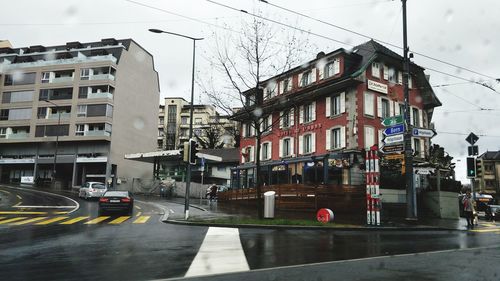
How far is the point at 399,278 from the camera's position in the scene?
20.5ft

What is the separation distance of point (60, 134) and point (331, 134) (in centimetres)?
4239

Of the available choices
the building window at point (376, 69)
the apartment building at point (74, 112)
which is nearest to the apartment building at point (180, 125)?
the apartment building at point (74, 112)

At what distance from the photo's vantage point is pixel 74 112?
58.3 m

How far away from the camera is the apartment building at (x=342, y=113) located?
2928 cm

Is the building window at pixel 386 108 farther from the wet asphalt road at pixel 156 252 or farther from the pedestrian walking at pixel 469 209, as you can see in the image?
the wet asphalt road at pixel 156 252

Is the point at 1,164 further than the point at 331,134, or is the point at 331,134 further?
the point at 1,164

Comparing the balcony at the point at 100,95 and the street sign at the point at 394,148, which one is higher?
the balcony at the point at 100,95

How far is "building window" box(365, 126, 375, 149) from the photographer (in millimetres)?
29391

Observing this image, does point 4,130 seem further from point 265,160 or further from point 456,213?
point 456,213

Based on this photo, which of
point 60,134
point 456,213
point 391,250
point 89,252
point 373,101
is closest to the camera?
point 89,252

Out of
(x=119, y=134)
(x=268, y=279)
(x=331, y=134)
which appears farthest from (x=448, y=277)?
(x=119, y=134)

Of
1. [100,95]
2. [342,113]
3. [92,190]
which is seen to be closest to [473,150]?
[342,113]

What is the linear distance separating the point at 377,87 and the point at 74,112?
43872mm

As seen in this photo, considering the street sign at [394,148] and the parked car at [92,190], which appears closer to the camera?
A: the street sign at [394,148]
